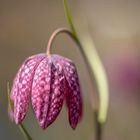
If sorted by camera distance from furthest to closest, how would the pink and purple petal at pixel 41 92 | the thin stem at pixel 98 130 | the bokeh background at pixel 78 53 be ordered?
the bokeh background at pixel 78 53 → the thin stem at pixel 98 130 → the pink and purple petal at pixel 41 92

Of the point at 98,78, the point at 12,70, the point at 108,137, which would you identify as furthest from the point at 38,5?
the point at 98,78

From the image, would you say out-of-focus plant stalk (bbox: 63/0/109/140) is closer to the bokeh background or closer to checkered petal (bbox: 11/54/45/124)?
checkered petal (bbox: 11/54/45/124)

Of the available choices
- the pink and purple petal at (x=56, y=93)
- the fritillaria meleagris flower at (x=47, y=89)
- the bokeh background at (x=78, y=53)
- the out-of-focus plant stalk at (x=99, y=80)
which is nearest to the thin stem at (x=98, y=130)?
the out-of-focus plant stalk at (x=99, y=80)

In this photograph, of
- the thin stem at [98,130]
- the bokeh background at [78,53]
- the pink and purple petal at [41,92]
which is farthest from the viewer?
the bokeh background at [78,53]

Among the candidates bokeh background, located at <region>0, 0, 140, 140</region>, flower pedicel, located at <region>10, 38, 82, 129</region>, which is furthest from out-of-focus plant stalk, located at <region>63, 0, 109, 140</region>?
bokeh background, located at <region>0, 0, 140, 140</region>

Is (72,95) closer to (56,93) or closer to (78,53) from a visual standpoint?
(56,93)

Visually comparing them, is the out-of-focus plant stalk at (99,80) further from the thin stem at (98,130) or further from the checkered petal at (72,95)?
the checkered petal at (72,95)

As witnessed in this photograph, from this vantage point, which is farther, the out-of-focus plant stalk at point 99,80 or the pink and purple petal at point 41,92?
the out-of-focus plant stalk at point 99,80
